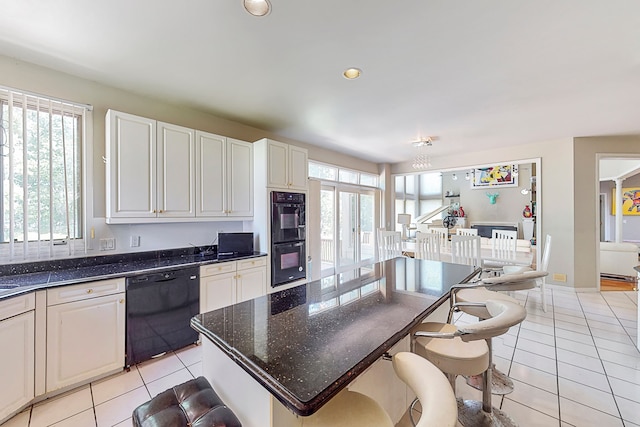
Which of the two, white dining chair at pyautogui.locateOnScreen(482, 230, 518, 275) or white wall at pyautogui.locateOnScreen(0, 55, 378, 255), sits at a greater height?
white wall at pyautogui.locateOnScreen(0, 55, 378, 255)

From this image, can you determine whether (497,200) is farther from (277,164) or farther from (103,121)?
(103,121)

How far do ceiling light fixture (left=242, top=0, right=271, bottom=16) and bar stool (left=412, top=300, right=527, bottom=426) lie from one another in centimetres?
202

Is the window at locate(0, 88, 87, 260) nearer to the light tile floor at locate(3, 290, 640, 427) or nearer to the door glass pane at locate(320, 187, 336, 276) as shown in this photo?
the light tile floor at locate(3, 290, 640, 427)

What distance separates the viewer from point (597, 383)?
2070 mm

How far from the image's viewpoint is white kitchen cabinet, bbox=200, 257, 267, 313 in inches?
106

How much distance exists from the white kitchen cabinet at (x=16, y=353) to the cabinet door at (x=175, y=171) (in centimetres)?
118

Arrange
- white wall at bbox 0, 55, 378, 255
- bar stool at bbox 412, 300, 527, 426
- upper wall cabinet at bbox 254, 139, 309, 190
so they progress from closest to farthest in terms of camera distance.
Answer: bar stool at bbox 412, 300, 527, 426, white wall at bbox 0, 55, 378, 255, upper wall cabinet at bbox 254, 139, 309, 190

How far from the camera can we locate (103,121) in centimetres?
256

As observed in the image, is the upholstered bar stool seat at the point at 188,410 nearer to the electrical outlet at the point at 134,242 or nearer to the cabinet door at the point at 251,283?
the cabinet door at the point at 251,283

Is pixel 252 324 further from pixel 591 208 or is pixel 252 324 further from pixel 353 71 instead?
pixel 591 208

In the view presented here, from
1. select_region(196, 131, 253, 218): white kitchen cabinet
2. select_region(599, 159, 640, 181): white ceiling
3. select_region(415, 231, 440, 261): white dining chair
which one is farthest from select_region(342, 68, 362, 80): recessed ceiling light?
select_region(599, 159, 640, 181): white ceiling

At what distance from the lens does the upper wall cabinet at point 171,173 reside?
2430mm

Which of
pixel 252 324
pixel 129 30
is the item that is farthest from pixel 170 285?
pixel 129 30

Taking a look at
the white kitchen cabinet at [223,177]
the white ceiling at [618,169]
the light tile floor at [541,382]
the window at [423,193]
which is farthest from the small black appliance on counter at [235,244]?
the window at [423,193]
